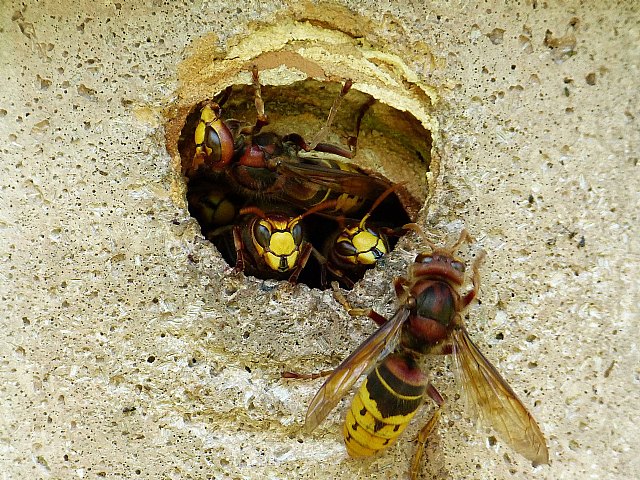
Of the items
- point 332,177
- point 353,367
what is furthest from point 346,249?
point 353,367

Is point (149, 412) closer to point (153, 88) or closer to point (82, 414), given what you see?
point (82, 414)

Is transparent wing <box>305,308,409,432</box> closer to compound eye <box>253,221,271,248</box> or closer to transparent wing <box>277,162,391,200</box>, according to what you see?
compound eye <box>253,221,271,248</box>

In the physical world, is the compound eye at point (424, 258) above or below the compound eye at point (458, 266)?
below

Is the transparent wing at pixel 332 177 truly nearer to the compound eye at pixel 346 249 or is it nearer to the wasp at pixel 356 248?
the wasp at pixel 356 248

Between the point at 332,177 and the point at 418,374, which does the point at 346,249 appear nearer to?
the point at 332,177

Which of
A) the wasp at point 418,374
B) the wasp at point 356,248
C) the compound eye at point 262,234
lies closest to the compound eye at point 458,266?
the wasp at point 418,374

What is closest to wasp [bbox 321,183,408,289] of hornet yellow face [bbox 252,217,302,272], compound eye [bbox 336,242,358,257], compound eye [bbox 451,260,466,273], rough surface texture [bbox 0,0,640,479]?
compound eye [bbox 336,242,358,257]

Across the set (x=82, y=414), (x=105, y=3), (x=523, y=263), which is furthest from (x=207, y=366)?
(x=105, y=3)
